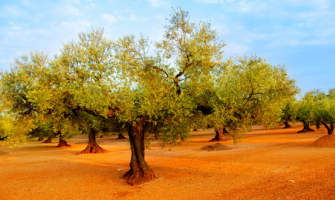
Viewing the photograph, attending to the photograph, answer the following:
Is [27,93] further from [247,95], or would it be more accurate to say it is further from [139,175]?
[247,95]

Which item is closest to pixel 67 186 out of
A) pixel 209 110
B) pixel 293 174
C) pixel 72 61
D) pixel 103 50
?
pixel 72 61

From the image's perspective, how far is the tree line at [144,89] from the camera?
516 inches

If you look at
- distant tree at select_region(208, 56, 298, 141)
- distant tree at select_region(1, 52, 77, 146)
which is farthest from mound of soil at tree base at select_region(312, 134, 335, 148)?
distant tree at select_region(1, 52, 77, 146)

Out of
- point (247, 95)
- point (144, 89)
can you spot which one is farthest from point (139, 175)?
point (247, 95)

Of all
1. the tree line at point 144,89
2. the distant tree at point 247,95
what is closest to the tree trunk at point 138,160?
the tree line at point 144,89

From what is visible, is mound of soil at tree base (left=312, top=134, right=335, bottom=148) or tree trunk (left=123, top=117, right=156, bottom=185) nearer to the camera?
tree trunk (left=123, top=117, right=156, bottom=185)

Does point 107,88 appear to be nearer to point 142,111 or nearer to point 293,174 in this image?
point 142,111

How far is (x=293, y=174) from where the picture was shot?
12867 millimetres

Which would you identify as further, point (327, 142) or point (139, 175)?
point (327, 142)

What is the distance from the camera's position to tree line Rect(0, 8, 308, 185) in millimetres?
13102

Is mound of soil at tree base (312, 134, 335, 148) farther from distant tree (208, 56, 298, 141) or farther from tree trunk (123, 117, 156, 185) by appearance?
tree trunk (123, 117, 156, 185)

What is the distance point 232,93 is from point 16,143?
15311mm

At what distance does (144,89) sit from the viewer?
12.9 metres

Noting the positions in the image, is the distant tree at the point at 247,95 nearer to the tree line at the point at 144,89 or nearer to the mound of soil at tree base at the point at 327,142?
the tree line at the point at 144,89
